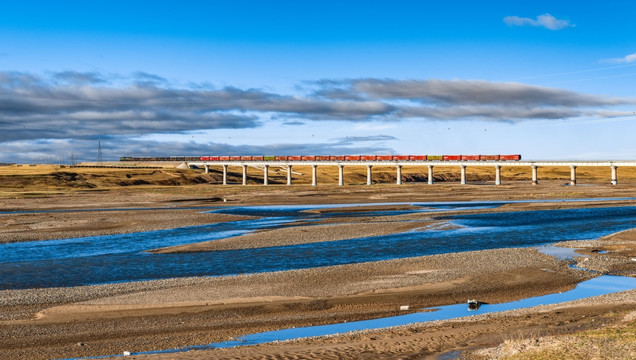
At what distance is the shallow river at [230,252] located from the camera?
3209cm

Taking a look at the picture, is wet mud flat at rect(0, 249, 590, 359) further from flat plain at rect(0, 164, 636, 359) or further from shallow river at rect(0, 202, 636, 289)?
shallow river at rect(0, 202, 636, 289)

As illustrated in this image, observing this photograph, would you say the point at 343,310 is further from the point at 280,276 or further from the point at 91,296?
the point at 91,296

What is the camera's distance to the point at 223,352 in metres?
16.4

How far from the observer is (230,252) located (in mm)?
39500

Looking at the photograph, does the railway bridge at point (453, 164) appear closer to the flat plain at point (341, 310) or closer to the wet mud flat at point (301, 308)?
the flat plain at point (341, 310)

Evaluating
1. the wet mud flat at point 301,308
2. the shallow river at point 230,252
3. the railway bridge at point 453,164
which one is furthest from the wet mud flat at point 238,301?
the railway bridge at point 453,164

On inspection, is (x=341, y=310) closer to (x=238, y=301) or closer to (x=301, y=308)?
(x=301, y=308)

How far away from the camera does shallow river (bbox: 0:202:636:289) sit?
32.1 m

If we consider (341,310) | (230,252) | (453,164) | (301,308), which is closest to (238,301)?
(301,308)

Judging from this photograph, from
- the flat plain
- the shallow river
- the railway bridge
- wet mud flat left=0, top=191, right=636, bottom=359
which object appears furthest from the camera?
the railway bridge

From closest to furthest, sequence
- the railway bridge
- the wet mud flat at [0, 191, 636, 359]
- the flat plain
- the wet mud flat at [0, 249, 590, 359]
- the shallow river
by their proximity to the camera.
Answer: the flat plain, the wet mud flat at [0, 191, 636, 359], the wet mud flat at [0, 249, 590, 359], the shallow river, the railway bridge

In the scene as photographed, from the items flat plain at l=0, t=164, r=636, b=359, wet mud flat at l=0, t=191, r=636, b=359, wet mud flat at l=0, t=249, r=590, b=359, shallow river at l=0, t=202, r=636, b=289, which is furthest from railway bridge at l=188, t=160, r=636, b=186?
wet mud flat at l=0, t=249, r=590, b=359

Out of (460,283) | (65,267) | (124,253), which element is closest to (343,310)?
(460,283)

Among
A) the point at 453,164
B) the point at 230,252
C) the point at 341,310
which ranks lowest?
the point at 230,252
